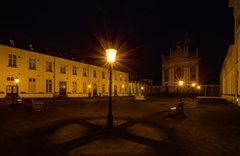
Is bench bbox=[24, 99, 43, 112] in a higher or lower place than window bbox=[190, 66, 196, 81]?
lower

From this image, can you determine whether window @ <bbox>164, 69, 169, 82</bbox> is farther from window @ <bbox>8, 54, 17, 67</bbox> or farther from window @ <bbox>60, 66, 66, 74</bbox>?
window @ <bbox>8, 54, 17, 67</bbox>

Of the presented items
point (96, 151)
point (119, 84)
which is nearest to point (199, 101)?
point (96, 151)

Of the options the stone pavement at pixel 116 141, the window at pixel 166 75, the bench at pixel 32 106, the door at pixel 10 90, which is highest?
the window at pixel 166 75

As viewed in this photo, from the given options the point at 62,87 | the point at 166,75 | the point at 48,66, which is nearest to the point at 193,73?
the point at 166,75

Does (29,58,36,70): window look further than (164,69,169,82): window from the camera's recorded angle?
No

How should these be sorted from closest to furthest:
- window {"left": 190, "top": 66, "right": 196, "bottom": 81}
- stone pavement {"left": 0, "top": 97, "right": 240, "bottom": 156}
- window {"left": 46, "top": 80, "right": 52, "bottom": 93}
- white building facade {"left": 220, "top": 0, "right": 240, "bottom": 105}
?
stone pavement {"left": 0, "top": 97, "right": 240, "bottom": 156} < white building facade {"left": 220, "top": 0, "right": 240, "bottom": 105} < window {"left": 46, "top": 80, "right": 52, "bottom": 93} < window {"left": 190, "top": 66, "right": 196, "bottom": 81}

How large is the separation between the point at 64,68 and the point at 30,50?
336 inches

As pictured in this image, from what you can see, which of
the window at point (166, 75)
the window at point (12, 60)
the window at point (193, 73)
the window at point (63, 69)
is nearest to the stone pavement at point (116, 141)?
the window at point (12, 60)

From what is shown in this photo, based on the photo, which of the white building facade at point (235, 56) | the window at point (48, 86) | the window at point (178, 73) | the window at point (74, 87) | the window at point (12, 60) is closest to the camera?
the white building facade at point (235, 56)

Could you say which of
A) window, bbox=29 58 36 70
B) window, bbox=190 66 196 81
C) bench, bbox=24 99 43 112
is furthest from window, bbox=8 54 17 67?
window, bbox=190 66 196 81

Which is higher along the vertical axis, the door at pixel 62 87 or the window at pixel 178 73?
the window at pixel 178 73

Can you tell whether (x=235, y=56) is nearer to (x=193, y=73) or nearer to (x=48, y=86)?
(x=48, y=86)

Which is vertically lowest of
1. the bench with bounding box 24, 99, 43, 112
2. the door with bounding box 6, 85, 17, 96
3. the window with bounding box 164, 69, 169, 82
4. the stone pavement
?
the stone pavement

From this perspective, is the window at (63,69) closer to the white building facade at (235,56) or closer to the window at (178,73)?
the white building facade at (235,56)
